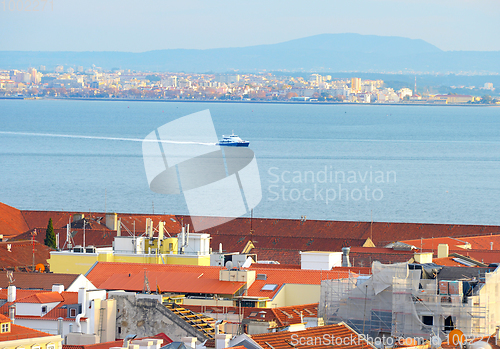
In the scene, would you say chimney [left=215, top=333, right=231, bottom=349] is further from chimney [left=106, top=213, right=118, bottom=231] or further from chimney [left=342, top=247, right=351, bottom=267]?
chimney [left=106, top=213, right=118, bottom=231]

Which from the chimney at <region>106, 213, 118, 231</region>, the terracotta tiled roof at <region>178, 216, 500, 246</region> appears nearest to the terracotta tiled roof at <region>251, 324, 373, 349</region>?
the terracotta tiled roof at <region>178, 216, 500, 246</region>

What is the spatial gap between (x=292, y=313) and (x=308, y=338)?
6.07m

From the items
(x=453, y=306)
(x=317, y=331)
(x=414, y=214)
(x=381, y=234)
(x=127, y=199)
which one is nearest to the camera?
(x=317, y=331)

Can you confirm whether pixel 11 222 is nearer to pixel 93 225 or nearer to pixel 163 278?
pixel 93 225

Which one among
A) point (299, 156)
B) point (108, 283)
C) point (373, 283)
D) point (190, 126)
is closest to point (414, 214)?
point (299, 156)

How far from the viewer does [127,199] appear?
8375cm

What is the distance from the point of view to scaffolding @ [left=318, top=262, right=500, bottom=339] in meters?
16.3

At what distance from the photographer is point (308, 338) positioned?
543 inches

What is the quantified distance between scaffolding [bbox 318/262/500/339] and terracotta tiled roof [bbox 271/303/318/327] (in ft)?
2.51

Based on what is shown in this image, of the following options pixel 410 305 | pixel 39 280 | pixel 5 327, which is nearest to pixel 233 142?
pixel 39 280

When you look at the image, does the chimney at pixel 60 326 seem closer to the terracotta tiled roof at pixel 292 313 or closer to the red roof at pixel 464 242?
the terracotta tiled roof at pixel 292 313

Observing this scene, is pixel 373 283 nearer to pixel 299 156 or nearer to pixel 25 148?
pixel 299 156

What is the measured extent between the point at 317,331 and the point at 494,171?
321ft

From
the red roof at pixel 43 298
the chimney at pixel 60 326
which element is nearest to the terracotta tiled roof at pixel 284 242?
the red roof at pixel 43 298
